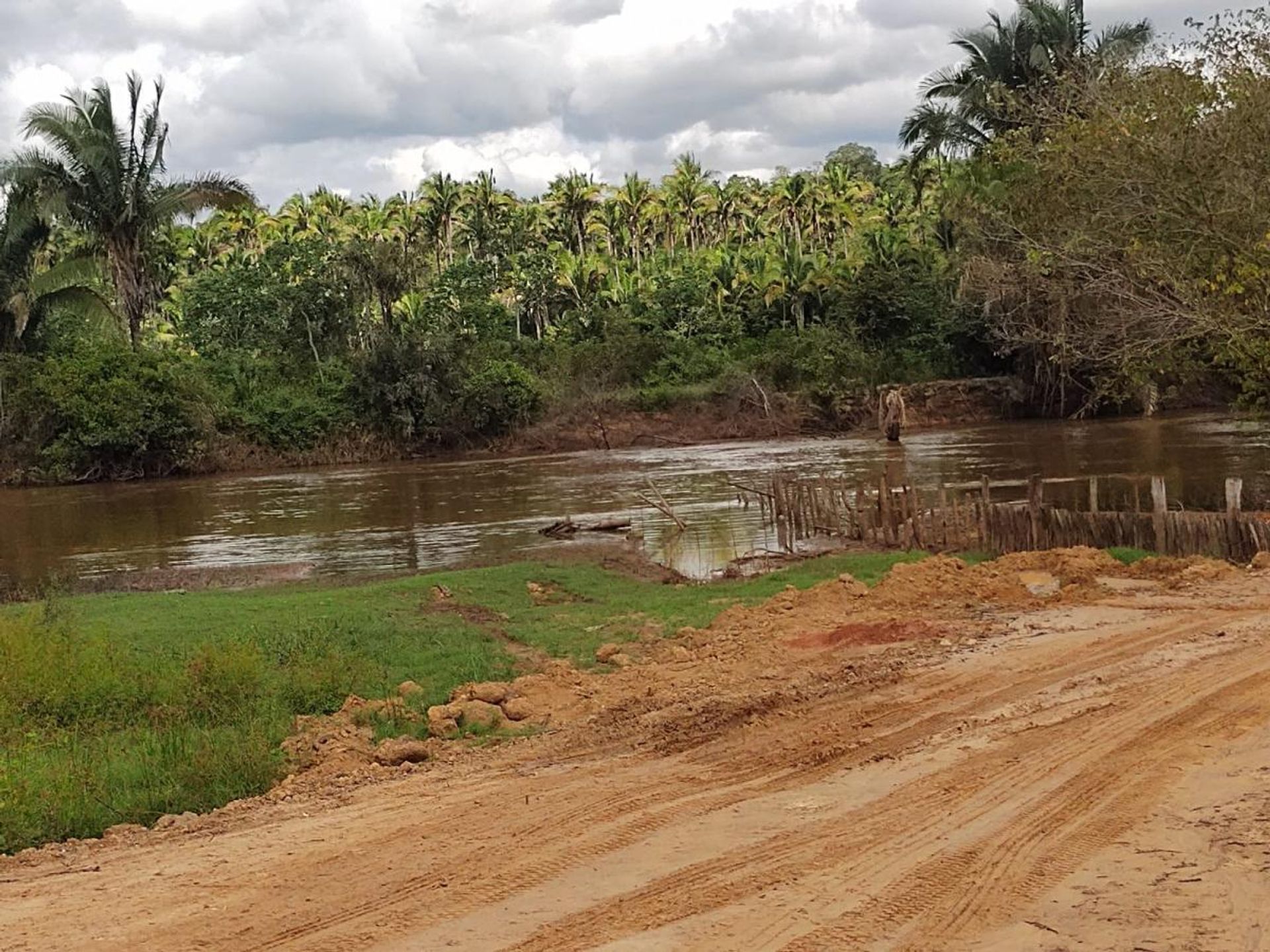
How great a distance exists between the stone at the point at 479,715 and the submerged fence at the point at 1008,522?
8.83m

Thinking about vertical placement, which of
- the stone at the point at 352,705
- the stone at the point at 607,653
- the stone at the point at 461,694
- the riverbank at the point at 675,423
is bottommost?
the stone at the point at 607,653

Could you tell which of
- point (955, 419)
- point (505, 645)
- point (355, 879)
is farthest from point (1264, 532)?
point (955, 419)

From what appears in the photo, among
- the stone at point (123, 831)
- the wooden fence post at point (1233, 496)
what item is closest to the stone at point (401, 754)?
the stone at point (123, 831)

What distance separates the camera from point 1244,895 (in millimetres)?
4867

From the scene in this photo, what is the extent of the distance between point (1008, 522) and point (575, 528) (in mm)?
9257

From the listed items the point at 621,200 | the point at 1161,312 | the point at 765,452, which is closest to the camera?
the point at 1161,312

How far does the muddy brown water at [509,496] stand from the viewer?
22.7 metres

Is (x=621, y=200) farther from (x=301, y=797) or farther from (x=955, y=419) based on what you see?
(x=301, y=797)

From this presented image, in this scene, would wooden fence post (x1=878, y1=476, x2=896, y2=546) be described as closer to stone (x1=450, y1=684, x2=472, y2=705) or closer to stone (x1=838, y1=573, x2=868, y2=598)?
stone (x1=838, y1=573, x2=868, y2=598)

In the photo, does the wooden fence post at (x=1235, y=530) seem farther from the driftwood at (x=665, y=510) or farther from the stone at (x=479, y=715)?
the driftwood at (x=665, y=510)

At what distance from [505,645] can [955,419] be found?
4221cm

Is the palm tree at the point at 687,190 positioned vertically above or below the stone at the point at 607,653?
above

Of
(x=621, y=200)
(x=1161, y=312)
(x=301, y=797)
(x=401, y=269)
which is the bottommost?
(x=301, y=797)

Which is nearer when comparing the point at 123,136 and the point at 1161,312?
the point at 1161,312
